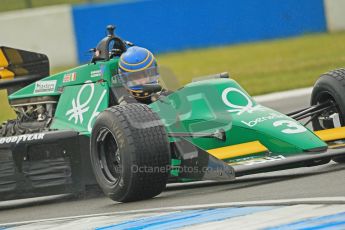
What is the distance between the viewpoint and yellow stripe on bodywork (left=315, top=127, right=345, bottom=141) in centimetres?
794

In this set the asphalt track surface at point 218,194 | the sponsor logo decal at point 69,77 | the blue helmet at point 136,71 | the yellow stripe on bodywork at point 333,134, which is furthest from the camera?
the sponsor logo decal at point 69,77

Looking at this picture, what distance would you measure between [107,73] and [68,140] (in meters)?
0.78

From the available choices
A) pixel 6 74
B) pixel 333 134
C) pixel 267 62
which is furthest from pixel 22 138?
pixel 267 62

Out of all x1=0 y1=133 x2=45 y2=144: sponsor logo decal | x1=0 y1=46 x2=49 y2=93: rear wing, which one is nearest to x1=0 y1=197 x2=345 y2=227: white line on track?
x1=0 y1=133 x2=45 y2=144: sponsor logo decal

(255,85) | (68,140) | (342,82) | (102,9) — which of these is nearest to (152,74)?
(68,140)

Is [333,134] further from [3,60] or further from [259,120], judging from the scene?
[3,60]

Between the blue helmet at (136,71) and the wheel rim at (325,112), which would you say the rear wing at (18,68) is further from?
the wheel rim at (325,112)

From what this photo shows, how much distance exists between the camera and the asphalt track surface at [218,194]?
673 centimetres

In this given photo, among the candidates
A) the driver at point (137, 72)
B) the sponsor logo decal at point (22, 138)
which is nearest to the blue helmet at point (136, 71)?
the driver at point (137, 72)

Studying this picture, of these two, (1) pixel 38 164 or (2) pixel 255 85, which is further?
(2) pixel 255 85

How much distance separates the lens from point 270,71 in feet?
64.6

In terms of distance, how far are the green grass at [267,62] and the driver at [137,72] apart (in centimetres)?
789

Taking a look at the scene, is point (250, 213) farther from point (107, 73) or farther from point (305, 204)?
point (107, 73)

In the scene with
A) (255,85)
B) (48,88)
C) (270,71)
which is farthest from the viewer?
(270,71)
